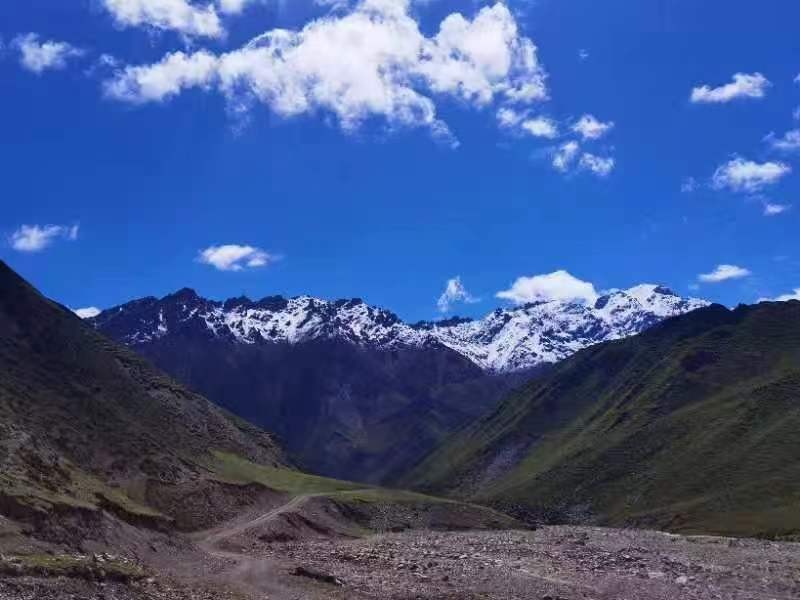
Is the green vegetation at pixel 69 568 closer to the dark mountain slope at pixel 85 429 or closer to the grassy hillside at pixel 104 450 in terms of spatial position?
the grassy hillside at pixel 104 450

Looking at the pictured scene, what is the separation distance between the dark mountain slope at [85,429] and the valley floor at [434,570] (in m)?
9.57

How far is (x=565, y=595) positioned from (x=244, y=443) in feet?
361

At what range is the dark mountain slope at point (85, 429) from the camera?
7319 cm

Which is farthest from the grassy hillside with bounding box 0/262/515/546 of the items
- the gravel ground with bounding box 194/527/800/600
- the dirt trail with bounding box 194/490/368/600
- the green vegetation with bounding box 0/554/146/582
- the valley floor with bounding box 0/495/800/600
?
the gravel ground with bounding box 194/527/800/600

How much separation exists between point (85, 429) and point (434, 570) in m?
53.9

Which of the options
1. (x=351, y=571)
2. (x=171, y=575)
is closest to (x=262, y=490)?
(x=351, y=571)

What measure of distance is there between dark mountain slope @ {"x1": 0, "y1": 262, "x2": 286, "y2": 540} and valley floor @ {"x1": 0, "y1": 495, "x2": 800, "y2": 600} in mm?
9566

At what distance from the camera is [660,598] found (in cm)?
6169

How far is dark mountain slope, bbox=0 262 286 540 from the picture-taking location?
73188mm

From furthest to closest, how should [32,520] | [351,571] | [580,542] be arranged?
[580,542] → [351,571] → [32,520]

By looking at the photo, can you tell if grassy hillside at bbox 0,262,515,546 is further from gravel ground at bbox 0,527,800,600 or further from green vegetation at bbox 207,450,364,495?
gravel ground at bbox 0,527,800,600

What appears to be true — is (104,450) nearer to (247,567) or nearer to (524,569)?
(247,567)

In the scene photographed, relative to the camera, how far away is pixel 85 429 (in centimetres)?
10562

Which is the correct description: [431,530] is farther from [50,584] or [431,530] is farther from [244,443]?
[50,584]
